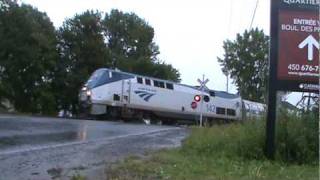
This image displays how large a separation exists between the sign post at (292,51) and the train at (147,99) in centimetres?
2693

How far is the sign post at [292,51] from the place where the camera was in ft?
44.8

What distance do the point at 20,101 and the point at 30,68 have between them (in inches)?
155

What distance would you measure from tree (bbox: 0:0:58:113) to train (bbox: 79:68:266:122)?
2441 centimetres

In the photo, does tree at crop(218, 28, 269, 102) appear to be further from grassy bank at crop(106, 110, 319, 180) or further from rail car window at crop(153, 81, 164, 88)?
grassy bank at crop(106, 110, 319, 180)

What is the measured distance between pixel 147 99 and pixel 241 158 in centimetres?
3550

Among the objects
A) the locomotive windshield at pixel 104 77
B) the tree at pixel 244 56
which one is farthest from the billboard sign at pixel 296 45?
the tree at pixel 244 56

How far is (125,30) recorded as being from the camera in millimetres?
99625

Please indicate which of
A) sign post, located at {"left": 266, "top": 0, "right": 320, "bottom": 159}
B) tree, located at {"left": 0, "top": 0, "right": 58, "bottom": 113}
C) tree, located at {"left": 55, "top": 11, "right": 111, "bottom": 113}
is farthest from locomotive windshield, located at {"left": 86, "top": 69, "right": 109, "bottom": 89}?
sign post, located at {"left": 266, "top": 0, "right": 320, "bottom": 159}

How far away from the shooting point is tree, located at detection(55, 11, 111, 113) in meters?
79.4

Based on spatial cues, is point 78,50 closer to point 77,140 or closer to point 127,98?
point 127,98

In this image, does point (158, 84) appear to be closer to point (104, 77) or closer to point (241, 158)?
point (104, 77)

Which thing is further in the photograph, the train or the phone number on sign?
the train

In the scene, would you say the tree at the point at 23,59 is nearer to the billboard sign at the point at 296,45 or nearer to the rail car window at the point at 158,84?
the rail car window at the point at 158,84

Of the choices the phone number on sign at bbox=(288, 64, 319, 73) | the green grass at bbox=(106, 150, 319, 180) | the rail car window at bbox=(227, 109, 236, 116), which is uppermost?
the rail car window at bbox=(227, 109, 236, 116)
